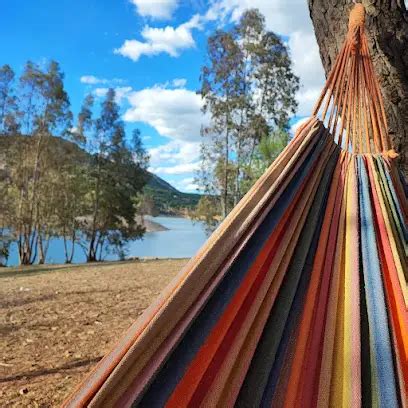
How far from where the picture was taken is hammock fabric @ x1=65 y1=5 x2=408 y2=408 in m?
0.53

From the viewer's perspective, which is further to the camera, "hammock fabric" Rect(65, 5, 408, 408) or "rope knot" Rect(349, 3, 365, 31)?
"rope knot" Rect(349, 3, 365, 31)

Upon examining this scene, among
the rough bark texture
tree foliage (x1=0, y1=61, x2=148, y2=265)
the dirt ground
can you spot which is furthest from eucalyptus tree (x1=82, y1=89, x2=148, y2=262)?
the rough bark texture

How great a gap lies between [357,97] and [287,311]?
76 cm

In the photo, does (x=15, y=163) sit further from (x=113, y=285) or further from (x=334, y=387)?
(x=334, y=387)

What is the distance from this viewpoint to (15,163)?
430 inches

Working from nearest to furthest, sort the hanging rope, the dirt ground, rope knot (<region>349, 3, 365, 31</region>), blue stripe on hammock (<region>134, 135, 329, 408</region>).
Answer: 1. blue stripe on hammock (<region>134, 135, 329, 408</region>)
2. the hanging rope
3. rope knot (<region>349, 3, 365, 31</region>)
4. the dirt ground

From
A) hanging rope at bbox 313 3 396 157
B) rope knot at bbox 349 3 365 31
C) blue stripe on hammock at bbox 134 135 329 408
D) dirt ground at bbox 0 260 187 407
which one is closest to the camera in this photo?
blue stripe on hammock at bbox 134 135 329 408

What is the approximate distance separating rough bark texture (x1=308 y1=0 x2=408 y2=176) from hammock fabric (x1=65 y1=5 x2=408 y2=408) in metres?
0.50

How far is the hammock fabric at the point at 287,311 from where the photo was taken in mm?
531

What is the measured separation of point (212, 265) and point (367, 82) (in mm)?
863

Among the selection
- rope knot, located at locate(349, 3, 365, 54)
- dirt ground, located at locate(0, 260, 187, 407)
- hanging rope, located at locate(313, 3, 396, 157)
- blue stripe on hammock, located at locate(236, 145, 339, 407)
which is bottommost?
dirt ground, located at locate(0, 260, 187, 407)

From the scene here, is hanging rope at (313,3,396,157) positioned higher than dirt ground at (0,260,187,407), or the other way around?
hanging rope at (313,3,396,157)

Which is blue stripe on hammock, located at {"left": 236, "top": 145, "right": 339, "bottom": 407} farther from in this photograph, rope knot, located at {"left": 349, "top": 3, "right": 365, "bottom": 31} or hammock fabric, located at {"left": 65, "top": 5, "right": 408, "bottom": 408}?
rope knot, located at {"left": 349, "top": 3, "right": 365, "bottom": 31}

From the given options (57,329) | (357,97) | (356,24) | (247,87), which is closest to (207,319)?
(357,97)
